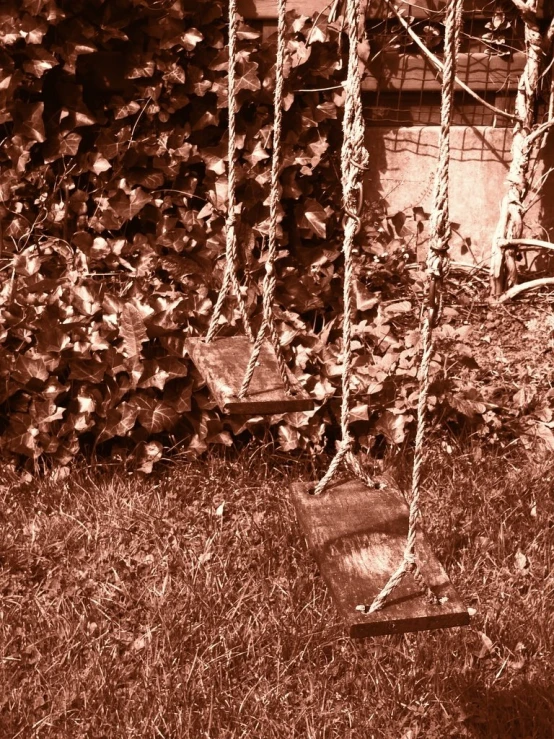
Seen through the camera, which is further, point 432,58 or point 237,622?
point 432,58

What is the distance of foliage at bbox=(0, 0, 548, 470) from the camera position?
3.67 m

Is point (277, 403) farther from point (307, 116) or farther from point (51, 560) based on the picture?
point (307, 116)

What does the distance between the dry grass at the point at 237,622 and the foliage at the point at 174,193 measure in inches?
14.0

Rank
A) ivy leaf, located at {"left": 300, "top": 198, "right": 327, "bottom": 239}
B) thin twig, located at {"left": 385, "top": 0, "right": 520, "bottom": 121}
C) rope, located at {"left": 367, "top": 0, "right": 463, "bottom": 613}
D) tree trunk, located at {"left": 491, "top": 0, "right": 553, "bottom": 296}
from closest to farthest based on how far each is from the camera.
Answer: rope, located at {"left": 367, "top": 0, "right": 463, "bottom": 613}
ivy leaf, located at {"left": 300, "top": 198, "right": 327, "bottom": 239}
thin twig, located at {"left": 385, "top": 0, "right": 520, "bottom": 121}
tree trunk, located at {"left": 491, "top": 0, "right": 553, "bottom": 296}

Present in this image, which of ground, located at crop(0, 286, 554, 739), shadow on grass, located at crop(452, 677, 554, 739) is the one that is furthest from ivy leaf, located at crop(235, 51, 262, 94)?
shadow on grass, located at crop(452, 677, 554, 739)

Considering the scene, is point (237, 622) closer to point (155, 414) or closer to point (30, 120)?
point (155, 414)

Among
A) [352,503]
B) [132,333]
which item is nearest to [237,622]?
[352,503]

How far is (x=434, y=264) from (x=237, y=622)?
1.39 metres

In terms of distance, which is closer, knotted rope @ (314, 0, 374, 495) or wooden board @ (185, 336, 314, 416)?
knotted rope @ (314, 0, 374, 495)

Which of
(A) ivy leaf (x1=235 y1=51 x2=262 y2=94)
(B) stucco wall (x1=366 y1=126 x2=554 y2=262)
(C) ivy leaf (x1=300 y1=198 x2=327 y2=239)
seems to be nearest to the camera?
(A) ivy leaf (x1=235 y1=51 x2=262 y2=94)

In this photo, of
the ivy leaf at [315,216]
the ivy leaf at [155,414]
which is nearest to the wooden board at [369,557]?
the ivy leaf at [155,414]

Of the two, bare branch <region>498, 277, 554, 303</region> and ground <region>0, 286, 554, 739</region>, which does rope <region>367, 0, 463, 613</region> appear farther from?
bare branch <region>498, 277, 554, 303</region>

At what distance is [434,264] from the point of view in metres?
1.94

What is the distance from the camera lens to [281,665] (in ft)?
8.89
